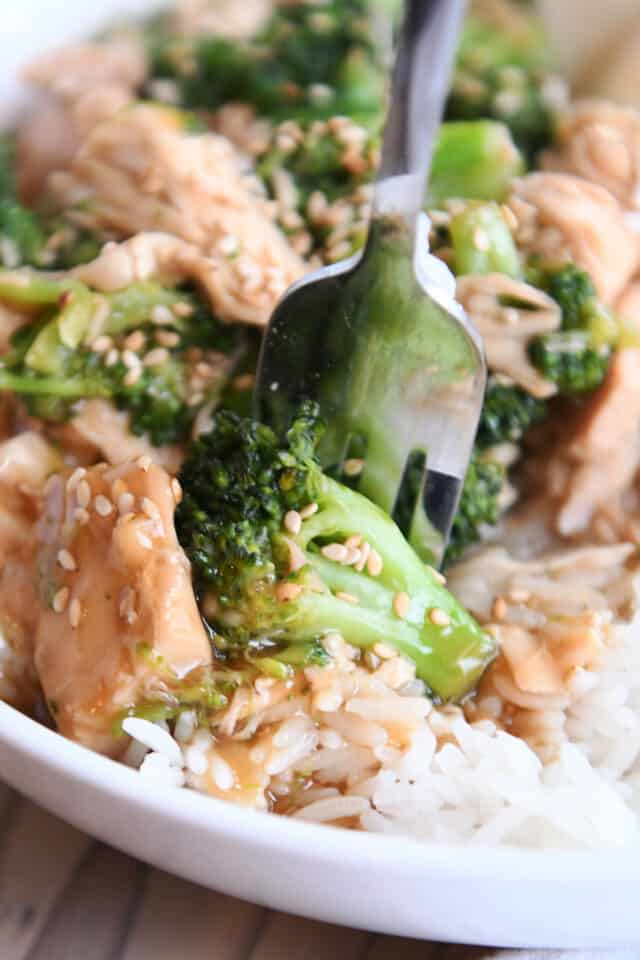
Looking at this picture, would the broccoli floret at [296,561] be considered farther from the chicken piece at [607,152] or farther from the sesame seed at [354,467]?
the chicken piece at [607,152]

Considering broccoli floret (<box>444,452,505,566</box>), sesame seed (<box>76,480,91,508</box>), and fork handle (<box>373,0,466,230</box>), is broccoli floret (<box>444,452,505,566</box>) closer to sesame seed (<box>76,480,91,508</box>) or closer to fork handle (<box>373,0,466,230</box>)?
fork handle (<box>373,0,466,230</box>)

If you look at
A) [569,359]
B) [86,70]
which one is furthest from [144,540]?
[86,70]

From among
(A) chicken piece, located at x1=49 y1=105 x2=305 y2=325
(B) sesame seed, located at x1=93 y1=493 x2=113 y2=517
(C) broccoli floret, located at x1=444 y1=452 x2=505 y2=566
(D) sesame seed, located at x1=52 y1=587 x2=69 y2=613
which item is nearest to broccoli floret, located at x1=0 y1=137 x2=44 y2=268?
(A) chicken piece, located at x1=49 y1=105 x2=305 y2=325

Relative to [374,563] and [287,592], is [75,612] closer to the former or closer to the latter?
[287,592]

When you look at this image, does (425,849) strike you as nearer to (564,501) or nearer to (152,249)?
(564,501)

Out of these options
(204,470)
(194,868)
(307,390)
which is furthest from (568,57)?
(194,868)

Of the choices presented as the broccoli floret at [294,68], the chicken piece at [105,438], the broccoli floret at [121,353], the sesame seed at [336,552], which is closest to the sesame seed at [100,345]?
the broccoli floret at [121,353]
